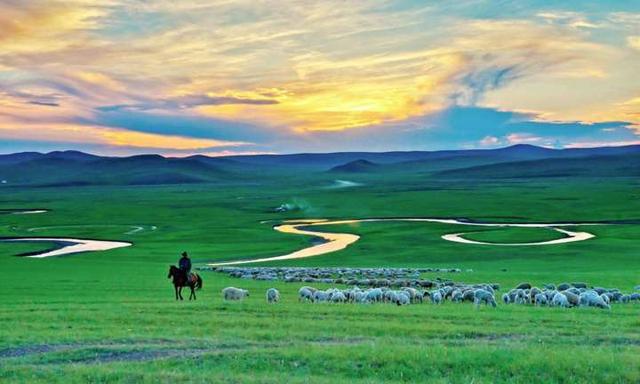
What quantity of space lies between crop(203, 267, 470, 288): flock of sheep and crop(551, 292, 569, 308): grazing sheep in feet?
33.7

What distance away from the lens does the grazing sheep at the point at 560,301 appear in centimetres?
2831

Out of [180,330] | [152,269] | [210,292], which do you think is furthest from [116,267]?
[180,330]

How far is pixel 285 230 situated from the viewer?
96000mm

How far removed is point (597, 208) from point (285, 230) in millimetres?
59160

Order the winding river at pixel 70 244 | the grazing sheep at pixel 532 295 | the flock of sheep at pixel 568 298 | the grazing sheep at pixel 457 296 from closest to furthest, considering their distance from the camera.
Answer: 1. the flock of sheep at pixel 568 298
2. the grazing sheep at pixel 532 295
3. the grazing sheep at pixel 457 296
4. the winding river at pixel 70 244

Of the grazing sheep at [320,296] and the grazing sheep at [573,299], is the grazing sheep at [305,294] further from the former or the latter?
the grazing sheep at [573,299]

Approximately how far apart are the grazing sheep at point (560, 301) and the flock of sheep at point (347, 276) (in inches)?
404

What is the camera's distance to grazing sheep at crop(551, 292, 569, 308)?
2831cm

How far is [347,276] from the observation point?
45.5 m

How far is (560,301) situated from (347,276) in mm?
18704

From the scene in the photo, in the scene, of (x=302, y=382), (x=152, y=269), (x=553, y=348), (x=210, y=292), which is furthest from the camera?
(x=152, y=269)

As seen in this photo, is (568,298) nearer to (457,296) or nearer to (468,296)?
(468,296)

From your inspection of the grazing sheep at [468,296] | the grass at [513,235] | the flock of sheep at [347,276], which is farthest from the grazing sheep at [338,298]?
the grass at [513,235]

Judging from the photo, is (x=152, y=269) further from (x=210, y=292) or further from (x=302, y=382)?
(x=302, y=382)
